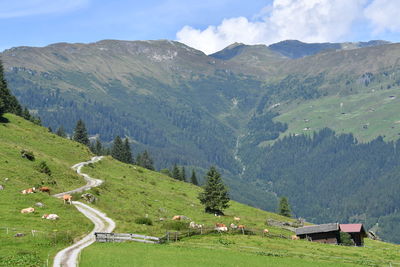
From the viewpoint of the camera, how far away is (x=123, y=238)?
49.2 m

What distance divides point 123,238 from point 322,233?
60.4 metres

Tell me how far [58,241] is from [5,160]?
4362cm

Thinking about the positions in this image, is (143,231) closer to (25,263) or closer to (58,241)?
(58,241)

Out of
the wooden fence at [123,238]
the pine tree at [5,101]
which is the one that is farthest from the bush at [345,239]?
the pine tree at [5,101]

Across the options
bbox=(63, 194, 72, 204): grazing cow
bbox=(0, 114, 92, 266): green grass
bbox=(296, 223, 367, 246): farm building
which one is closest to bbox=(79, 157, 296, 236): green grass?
bbox=(296, 223, 367, 246): farm building

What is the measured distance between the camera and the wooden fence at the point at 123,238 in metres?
48.4

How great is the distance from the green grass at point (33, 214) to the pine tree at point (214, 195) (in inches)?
1009

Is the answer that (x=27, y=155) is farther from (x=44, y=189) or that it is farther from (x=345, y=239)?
(x=345, y=239)

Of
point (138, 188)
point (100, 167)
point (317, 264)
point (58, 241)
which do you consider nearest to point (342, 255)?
point (317, 264)

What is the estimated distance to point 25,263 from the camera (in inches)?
1414

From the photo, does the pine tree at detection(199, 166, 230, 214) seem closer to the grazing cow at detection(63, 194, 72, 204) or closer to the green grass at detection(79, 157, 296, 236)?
the green grass at detection(79, 157, 296, 236)

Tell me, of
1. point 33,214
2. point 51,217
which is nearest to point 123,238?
point 51,217

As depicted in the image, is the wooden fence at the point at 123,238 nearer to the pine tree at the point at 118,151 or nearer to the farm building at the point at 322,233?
the farm building at the point at 322,233

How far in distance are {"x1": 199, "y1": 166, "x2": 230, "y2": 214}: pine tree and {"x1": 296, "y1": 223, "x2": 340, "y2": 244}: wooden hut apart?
1708cm
